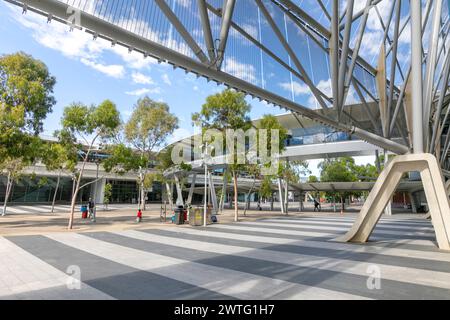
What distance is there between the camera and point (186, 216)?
20000 millimetres

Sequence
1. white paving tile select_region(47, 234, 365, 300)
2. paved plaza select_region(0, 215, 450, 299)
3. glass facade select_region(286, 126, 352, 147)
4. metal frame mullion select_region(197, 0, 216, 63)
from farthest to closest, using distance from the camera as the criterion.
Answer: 1. glass facade select_region(286, 126, 352, 147)
2. metal frame mullion select_region(197, 0, 216, 63)
3. paved plaza select_region(0, 215, 450, 299)
4. white paving tile select_region(47, 234, 365, 300)

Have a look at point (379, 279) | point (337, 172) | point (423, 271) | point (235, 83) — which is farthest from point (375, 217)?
point (337, 172)

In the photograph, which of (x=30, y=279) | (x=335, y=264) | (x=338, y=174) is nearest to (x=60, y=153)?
(x=30, y=279)

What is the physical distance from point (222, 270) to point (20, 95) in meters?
15.6

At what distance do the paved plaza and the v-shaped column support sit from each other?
66cm

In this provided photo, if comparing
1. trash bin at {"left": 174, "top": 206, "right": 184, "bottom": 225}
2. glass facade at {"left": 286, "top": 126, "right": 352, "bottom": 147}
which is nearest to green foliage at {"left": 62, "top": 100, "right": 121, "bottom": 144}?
trash bin at {"left": 174, "top": 206, "right": 184, "bottom": 225}

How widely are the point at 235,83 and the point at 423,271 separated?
7127 millimetres

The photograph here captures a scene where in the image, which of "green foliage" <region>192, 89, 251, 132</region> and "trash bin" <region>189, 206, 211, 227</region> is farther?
"green foliage" <region>192, 89, 251, 132</region>

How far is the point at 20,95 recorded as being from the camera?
51.5 ft

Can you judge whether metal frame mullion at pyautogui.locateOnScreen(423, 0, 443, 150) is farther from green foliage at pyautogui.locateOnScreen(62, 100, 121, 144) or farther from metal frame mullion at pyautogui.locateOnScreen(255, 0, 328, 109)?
green foliage at pyautogui.locateOnScreen(62, 100, 121, 144)

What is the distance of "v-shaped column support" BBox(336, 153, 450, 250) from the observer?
966 centimetres

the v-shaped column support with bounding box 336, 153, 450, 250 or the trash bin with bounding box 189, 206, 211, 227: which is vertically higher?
the v-shaped column support with bounding box 336, 153, 450, 250

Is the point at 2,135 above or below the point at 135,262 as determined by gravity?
above
